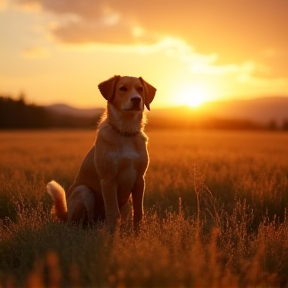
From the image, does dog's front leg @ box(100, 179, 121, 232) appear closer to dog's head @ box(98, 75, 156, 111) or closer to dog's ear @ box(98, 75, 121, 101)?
dog's head @ box(98, 75, 156, 111)

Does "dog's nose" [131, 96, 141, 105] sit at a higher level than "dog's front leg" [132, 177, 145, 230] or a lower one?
higher

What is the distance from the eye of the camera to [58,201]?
273 inches

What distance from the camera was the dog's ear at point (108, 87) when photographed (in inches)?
257

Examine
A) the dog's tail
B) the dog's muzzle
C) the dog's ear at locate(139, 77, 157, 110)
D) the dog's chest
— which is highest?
the dog's ear at locate(139, 77, 157, 110)

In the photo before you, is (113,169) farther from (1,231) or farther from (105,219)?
(1,231)

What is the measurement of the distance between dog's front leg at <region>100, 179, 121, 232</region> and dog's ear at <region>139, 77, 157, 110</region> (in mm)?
1162

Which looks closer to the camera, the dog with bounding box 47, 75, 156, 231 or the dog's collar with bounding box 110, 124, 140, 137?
the dog with bounding box 47, 75, 156, 231

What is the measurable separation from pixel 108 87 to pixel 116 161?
3.22ft

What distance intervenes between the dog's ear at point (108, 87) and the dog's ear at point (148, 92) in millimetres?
387

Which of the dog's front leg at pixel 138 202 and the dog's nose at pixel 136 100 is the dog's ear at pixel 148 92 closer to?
the dog's nose at pixel 136 100

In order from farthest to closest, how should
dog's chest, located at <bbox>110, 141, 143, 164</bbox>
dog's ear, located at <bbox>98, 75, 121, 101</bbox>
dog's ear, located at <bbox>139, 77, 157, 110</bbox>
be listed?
dog's ear, located at <bbox>139, 77, 157, 110</bbox>, dog's ear, located at <bbox>98, 75, 121, 101</bbox>, dog's chest, located at <bbox>110, 141, 143, 164</bbox>

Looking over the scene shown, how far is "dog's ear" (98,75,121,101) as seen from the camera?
652 cm

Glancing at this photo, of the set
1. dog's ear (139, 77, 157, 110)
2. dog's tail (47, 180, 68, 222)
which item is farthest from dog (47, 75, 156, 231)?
dog's tail (47, 180, 68, 222)

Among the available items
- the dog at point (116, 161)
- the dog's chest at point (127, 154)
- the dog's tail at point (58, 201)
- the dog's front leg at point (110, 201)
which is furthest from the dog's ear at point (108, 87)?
the dog's tail at point (58, 201)
